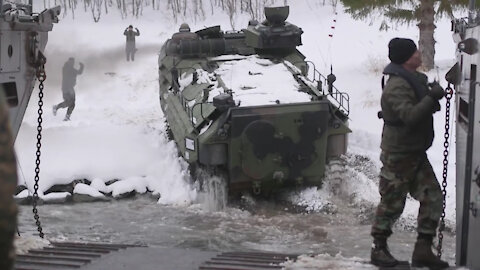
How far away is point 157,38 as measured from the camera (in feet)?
81.7

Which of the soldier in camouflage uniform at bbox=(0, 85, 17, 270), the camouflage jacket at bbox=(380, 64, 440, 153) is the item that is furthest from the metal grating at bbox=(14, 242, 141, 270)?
the soldier in camouflage uniform at bbox=(0, 85, 17, 270)

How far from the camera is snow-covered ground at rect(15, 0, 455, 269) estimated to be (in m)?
11.7

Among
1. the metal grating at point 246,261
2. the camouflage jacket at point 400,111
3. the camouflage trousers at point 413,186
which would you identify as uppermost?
the camouflage jacket at point 400,111

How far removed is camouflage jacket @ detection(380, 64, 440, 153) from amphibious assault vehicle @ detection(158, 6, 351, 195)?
487 cm

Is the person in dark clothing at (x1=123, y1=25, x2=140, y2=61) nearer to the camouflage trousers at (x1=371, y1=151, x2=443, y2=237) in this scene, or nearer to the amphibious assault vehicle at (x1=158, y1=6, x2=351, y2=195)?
the amphibious assault vehicle at (x1=158, y1=6, x2=351, y2=195)

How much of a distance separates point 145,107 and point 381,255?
1270 cm

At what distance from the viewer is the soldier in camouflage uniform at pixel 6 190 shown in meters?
2.62

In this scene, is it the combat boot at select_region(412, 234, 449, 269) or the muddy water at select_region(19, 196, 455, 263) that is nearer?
the combat boot at select_region(412, 234, 449, 269)

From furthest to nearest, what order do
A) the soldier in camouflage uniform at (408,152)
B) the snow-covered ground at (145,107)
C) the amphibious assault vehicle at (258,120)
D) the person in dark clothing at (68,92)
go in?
the person in dark clothing at (68,92) → the snow-covered ground at (145,107) → the amphibious assault vehicle at (258,120) → the soldier in camouflage uniform at (408,152)

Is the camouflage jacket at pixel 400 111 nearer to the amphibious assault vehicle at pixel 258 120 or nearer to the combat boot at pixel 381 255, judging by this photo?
the combat boot at pixel 381 255

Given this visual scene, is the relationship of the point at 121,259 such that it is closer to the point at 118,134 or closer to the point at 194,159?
the point at 194,159

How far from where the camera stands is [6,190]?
2.62 m

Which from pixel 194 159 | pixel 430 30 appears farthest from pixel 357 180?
pixel 430 30

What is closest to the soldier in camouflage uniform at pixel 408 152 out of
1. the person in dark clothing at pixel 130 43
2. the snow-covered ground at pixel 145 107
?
the snow-covered ground at pixel 145 107
